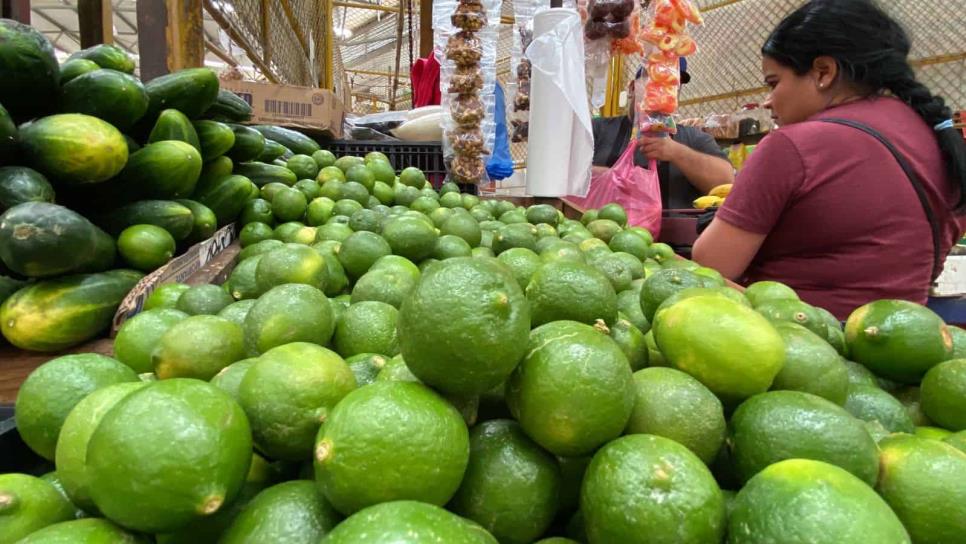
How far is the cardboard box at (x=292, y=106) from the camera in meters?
3.90

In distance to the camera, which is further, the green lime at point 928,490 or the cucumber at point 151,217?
the cucumber at point 151,217

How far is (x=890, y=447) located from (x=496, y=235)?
58.4 inches

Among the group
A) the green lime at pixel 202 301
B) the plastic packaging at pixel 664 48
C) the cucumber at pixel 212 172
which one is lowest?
the green lime at pixel 202 301

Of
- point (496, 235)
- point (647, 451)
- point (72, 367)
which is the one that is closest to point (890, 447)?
point (647, 451)

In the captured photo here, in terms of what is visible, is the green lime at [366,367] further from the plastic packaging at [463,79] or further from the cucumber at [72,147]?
the plastic packaging at [463,79]

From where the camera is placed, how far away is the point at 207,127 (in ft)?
7.63

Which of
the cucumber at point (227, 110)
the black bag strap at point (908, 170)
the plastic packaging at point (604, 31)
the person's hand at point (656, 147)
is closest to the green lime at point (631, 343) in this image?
the black bag strap at point (908, 170)

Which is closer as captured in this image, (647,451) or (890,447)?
(647,451)

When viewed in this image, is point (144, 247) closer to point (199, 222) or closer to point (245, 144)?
point (199, 222)

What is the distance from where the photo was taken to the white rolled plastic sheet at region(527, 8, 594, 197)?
3.84 m

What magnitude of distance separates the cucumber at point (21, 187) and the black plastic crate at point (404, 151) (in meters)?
2.59

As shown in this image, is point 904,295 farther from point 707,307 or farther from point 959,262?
point 707,307

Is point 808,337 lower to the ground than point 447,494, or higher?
higher

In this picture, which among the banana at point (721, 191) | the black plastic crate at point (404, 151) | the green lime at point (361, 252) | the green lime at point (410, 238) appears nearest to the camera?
the green lime at point (361, 252)
